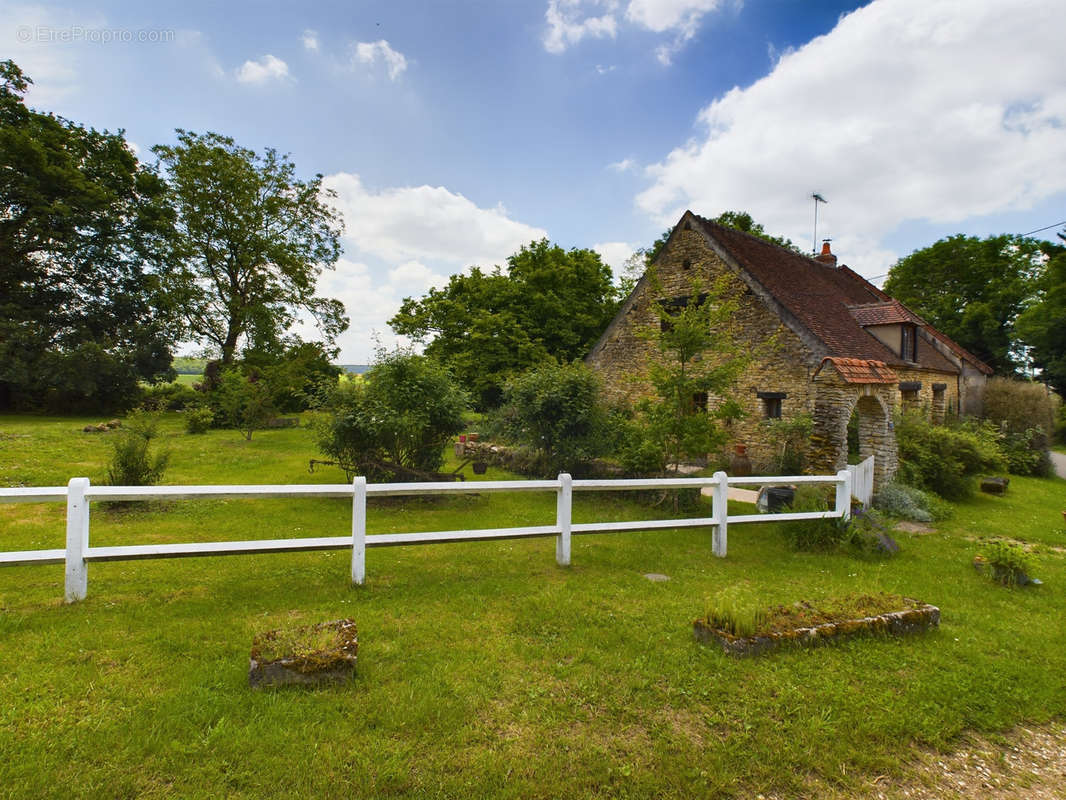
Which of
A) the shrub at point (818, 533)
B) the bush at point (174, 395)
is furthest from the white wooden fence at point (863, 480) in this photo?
the bush at point (174, 395)

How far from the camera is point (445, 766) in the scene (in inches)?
103

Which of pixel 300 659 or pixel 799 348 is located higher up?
pixel 799 348

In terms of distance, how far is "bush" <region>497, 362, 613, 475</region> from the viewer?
11.0 m

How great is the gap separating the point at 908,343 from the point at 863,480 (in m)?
9.98

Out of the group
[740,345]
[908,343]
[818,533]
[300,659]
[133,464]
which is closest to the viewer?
[300,659]

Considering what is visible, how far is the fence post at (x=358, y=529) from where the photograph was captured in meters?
4.72

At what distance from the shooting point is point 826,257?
75.3 feet

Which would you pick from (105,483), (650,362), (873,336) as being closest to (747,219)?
(873,336)

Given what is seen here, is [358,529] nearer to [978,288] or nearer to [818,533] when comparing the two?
[818,533]

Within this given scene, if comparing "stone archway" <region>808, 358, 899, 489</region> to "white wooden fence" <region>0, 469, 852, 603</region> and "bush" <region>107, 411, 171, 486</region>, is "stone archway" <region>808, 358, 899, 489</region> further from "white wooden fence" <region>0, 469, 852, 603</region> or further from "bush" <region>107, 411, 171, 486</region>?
"bush" <region>107, 411, 171, 486</region>

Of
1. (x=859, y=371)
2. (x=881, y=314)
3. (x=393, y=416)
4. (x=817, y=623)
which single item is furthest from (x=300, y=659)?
(x=881, y=314)

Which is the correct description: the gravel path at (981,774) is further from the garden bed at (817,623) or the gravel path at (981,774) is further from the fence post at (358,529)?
the fence post at (358,529)

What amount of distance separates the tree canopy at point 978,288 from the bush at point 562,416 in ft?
115

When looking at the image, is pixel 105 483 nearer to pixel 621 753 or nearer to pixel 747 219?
pixel 621 753
